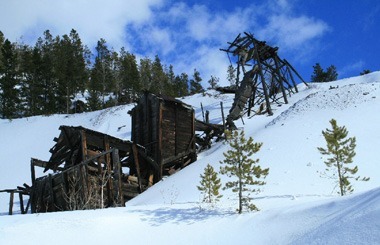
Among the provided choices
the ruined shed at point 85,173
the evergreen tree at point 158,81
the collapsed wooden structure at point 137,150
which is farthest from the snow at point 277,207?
the evergreen tree at point 158,81

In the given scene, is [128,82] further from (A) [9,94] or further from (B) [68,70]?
(A) [9,94]

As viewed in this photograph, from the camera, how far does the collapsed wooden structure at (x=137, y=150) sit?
1688 centimetres

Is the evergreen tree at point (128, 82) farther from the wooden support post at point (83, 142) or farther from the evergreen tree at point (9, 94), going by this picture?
the wooden support post at point (83, 142)

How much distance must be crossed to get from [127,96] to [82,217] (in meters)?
53.2

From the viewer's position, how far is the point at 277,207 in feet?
26.5

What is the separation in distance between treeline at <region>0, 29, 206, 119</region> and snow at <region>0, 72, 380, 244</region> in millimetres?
29378

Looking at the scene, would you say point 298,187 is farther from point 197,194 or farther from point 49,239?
point 49,239

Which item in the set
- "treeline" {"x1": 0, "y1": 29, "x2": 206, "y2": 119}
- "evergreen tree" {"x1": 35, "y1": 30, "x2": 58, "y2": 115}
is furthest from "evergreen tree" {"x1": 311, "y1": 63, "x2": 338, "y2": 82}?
"evergreen tree" {"x1": 35, "y1": 30, "x2": 58, "y2": 115}

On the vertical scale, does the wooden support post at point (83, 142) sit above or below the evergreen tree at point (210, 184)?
above

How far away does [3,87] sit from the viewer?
165ft

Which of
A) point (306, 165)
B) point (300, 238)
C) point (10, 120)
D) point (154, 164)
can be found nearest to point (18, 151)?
point (10, 120)

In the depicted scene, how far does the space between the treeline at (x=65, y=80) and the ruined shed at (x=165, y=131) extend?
3009 centimetres

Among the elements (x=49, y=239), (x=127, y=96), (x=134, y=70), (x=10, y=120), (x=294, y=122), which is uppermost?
(x=134, y=70)

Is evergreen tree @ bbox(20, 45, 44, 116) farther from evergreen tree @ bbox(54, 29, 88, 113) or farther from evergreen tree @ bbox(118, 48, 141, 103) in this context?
evergreen tree @ bbox(118, 48, 141, 103)
